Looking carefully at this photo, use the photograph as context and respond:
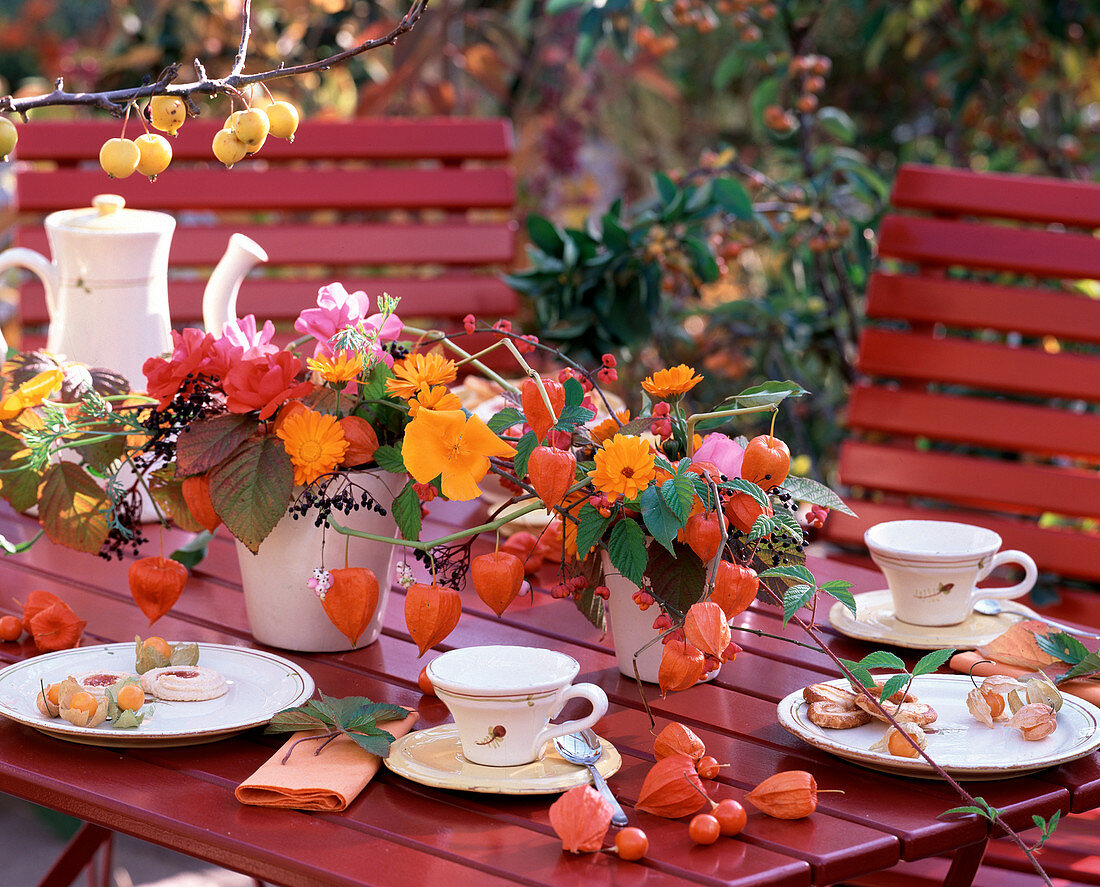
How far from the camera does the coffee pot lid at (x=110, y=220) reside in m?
1.53

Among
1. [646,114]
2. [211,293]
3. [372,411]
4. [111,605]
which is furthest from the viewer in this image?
[646,114]

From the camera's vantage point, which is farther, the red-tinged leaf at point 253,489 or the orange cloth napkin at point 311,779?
the red-tinged leaf at point 253,489

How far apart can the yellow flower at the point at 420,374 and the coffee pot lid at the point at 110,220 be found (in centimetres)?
59

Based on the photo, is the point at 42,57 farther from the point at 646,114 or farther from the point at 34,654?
the point at 34,654

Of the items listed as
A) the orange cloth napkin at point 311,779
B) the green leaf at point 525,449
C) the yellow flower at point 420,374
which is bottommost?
the orange cloth napkin at point 311,779

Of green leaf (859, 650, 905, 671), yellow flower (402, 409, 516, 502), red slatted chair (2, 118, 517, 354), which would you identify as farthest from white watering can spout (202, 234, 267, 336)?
red slatted chair (2, 118, 517, 354)

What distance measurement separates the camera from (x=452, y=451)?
1093mm

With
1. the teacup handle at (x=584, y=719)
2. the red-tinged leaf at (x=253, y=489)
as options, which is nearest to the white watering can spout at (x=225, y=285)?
the red-tinged leaf at (x=253, y=489)

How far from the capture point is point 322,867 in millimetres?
842

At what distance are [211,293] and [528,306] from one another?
1574 mm

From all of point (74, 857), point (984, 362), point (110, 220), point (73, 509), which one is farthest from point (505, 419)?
point (984, 362)

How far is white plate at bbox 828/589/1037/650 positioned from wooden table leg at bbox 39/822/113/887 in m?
1.02

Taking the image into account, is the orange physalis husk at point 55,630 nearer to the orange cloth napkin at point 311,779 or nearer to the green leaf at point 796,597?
the orange cloth napkin at point 311,779

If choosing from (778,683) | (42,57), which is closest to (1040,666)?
(778,683)
